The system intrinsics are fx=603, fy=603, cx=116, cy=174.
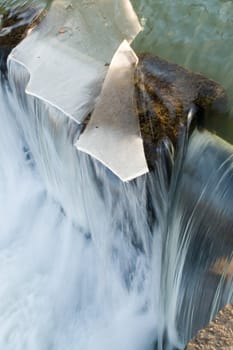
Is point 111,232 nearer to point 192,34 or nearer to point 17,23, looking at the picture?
point 192,34

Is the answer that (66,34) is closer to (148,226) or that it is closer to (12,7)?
(12,7)

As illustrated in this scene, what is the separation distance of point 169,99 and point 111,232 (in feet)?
3.41

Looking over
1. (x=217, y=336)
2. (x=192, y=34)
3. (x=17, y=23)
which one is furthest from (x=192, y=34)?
(x=217, y=336)

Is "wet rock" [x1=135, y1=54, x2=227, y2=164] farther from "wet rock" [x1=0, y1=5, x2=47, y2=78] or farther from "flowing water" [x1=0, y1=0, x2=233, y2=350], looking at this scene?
"wet rock" [x1=0, y1=5, x2=47, y2=78]

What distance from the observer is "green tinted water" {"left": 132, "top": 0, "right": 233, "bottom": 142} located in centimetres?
388

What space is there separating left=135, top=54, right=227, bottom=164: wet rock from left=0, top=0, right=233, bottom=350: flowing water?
93 mm

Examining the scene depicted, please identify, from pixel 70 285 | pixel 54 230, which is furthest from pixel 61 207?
pixel 70 285

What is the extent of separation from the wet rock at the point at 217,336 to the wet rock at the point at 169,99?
4.22ft

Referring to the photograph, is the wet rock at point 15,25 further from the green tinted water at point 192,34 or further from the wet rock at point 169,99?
the wet rock at point 169,99

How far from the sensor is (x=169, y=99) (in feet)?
11.3

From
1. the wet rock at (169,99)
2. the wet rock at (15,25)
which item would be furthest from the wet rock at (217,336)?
the wet rock at (15,25)

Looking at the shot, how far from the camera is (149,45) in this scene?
412 cm

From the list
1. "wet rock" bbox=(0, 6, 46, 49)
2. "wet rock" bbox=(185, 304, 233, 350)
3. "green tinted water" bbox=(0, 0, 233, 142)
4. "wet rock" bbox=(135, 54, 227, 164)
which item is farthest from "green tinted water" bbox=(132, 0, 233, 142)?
"wet rock" bbox=(185, 304, 233, 350)

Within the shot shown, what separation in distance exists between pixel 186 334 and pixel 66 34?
2.16 meters
